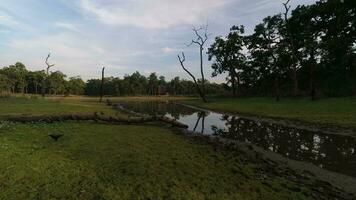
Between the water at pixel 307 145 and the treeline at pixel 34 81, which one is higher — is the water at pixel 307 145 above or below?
below

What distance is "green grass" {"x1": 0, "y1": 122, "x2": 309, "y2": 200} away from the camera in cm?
632

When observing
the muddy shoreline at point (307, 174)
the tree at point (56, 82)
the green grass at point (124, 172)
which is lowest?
the muddy shoreline at point (307, 174)

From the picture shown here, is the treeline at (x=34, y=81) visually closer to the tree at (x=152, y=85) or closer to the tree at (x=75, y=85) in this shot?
the tree at (x=75, y=85)

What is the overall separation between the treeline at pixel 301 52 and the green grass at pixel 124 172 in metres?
29.3

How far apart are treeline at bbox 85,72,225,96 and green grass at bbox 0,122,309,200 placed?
114312mm

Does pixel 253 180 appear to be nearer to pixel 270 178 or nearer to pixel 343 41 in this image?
A: pixel 270 178

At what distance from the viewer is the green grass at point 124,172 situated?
6.32m

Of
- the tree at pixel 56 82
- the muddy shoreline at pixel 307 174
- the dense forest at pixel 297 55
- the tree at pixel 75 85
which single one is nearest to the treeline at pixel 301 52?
the dense forest at pixel 297 55

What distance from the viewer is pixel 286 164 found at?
9.91 metres

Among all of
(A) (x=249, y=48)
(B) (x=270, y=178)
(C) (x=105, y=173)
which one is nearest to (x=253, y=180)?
(B) (x=270, y=178)

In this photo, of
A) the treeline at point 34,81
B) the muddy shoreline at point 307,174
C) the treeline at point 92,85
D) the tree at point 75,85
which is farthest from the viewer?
the tree at point 75,85

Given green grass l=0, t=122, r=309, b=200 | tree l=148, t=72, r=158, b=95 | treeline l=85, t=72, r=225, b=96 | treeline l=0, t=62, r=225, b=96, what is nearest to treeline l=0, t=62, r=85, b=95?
treeline l=0, t=62, r=225, b=96

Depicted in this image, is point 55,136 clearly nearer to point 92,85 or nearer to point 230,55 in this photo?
point 230,55

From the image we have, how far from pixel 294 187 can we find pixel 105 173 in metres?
4.51
